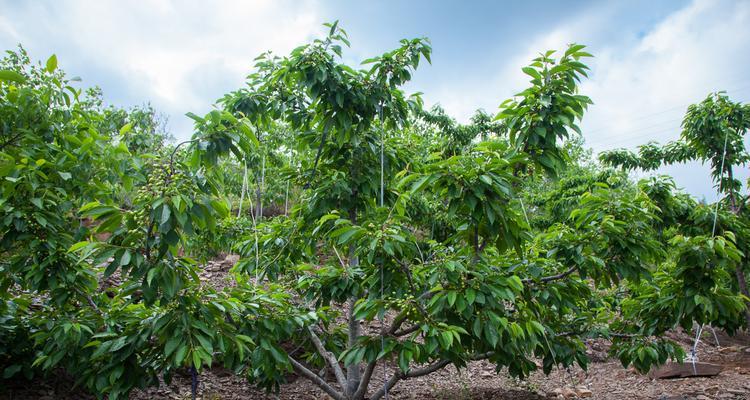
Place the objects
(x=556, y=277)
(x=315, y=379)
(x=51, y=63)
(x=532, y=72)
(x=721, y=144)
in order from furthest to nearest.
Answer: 1. (x=721, y=144)
2. (x=315, y=379)
3. (x=556, y=277)
4. (x=532, y=72)
5. (x=51, y=63)

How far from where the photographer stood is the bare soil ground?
3672mm

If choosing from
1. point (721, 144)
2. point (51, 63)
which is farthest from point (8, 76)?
point (721, 144)

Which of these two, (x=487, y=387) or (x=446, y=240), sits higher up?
(x=446, y=240)

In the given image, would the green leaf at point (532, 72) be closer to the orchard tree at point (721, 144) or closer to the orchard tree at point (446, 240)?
the orchard tree at point (446, 240)

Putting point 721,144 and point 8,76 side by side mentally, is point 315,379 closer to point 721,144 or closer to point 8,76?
point 8,76

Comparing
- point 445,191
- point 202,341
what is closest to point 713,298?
point 445,191

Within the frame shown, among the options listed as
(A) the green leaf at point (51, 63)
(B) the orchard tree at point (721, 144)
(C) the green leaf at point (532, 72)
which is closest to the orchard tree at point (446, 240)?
(C) the green leaf at point (532, 72)

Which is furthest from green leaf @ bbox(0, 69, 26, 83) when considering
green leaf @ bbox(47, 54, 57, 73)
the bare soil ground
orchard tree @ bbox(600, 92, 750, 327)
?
orchard tree @ bbox(600, 92, 750, 327)

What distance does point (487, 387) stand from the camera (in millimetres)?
5051

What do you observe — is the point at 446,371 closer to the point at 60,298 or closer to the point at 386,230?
the point at 386,230

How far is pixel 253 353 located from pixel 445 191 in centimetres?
129

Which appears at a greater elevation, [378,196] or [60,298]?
[378,196]

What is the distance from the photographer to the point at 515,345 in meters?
2.48

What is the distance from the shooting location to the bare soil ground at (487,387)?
367 cm
